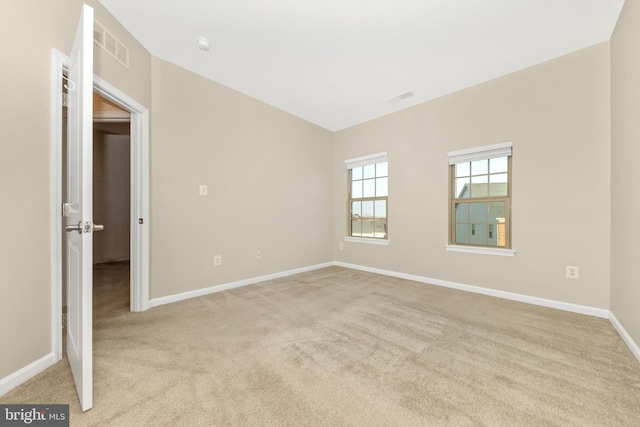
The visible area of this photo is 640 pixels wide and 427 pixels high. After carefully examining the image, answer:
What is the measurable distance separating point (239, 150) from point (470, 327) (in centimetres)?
329

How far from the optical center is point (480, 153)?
125 inches

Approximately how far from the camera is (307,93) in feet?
11.4

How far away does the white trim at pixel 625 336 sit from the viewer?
172 centimetres

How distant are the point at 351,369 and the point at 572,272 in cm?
262

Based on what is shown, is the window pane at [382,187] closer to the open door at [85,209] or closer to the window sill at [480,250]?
the window sill at [480,250]

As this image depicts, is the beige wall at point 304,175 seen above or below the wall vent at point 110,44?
below

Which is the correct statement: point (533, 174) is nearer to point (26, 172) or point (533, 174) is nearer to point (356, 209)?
point (356, 209)

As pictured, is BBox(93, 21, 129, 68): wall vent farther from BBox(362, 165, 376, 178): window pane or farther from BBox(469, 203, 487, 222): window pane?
BBox(469, 203, 487, 222): window pane

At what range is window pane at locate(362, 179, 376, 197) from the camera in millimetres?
4410

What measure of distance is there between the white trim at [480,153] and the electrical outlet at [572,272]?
138 centimetres

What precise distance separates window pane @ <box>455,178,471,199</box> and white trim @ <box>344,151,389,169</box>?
116 cm

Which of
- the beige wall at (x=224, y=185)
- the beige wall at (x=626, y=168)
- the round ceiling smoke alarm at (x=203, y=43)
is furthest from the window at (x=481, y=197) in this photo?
the round ceiling smoke alarm at (x=203, y=43)

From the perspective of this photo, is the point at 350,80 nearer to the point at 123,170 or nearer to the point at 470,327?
the point at 470,327

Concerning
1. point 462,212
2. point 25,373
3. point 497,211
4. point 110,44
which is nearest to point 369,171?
point 462,212
